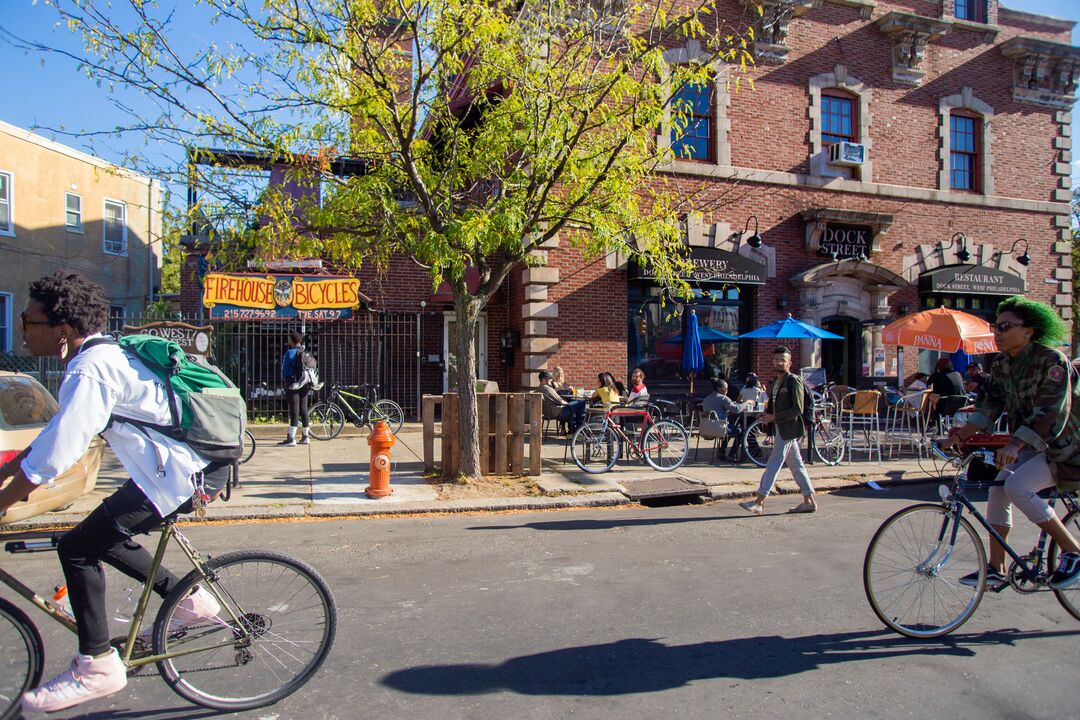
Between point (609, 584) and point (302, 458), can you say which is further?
point (302, 458)

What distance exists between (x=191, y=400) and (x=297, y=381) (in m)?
9.35

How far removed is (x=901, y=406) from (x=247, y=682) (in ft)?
39.3

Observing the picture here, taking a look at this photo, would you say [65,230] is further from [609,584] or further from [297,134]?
[609,584]

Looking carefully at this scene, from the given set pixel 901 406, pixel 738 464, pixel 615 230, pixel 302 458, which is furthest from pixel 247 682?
pixel 901 406

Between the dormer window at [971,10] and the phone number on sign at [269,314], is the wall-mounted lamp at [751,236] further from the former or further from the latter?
the phone number on sign at [269,314]

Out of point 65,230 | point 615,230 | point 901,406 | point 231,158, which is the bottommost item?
point 901,406

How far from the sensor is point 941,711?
3377 mm

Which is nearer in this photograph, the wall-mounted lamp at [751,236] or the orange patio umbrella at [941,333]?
the orange patio umbrella at [941,333]

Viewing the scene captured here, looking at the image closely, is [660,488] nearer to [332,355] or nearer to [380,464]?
[380,464]

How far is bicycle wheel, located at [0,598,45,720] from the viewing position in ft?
9.58

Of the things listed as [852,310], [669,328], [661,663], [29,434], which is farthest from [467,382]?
[852,310]

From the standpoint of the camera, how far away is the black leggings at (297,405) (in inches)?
486

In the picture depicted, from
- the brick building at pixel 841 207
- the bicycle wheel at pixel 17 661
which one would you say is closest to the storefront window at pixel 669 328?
the brick building at pixel 841 207

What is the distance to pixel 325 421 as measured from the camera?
541 inches
